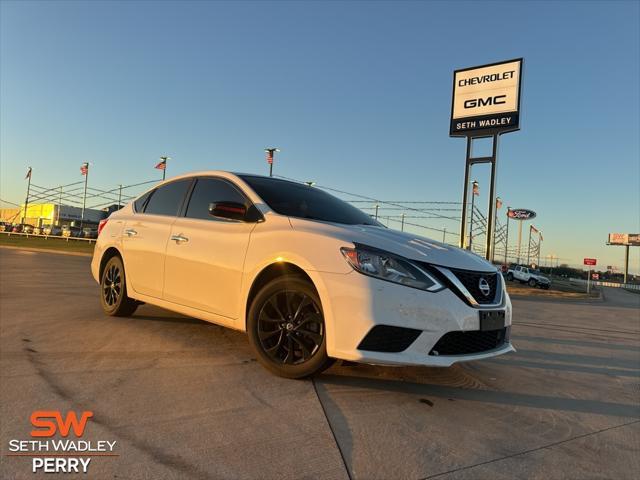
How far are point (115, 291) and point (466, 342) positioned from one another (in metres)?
4.12

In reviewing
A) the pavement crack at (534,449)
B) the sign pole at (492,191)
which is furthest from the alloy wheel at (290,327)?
the sign pole at (492,191)

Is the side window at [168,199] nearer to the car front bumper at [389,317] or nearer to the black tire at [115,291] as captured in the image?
the black tire at [115,291]

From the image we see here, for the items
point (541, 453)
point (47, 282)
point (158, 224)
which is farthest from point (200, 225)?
point (47, 282)

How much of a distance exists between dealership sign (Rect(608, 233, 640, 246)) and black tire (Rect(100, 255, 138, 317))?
11051cm

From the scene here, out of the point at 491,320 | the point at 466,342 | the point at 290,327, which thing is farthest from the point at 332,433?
the point at 491,320

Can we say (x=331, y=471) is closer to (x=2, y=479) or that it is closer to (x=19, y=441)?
(x=2, y=479)

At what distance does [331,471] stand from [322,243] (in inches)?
62.5

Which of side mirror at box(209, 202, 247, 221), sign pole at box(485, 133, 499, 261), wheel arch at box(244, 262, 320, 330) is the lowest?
wheel arch at box(244, 262, 320, 330)

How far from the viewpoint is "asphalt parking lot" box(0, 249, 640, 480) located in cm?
222

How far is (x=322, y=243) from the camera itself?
3305 mm

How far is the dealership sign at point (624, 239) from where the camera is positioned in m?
93.5

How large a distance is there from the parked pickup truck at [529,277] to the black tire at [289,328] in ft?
127

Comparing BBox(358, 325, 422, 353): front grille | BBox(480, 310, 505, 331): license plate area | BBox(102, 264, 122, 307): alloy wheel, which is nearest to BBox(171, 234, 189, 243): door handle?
BBox(102, 264, 122, 307): alloy wheel

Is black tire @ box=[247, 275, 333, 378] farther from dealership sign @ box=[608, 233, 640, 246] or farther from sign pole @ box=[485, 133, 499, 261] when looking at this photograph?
dealership sign @ box=[608, 233, 640, 246]
